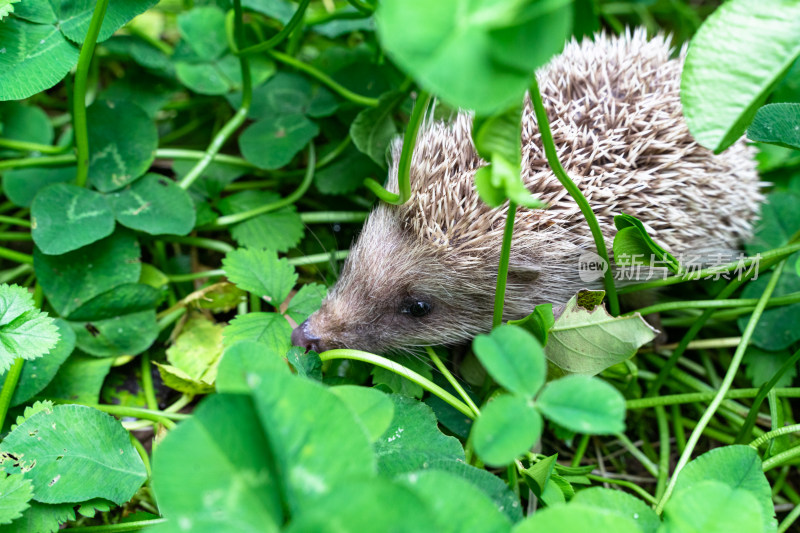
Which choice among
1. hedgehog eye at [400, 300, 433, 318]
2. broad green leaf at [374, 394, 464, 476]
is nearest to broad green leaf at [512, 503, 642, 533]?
broad green leaf at [374, 394, 464, 476]

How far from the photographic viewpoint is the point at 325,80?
6.81 ft

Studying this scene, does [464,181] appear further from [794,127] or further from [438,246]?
[794,127]

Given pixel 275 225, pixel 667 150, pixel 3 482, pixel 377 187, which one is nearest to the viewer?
pixel 3 482

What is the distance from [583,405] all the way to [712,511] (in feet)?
0.81

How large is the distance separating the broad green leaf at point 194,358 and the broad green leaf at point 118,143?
0.50 metres

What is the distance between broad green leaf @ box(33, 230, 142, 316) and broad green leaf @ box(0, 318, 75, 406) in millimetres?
158

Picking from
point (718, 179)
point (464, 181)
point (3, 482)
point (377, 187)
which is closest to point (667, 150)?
point (718, 179)

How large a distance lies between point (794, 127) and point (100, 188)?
1.90 metres

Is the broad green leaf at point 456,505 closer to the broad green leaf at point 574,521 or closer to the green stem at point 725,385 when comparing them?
the broad green leaf at point 574,521

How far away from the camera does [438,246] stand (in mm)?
1713

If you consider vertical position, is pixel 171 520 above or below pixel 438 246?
below

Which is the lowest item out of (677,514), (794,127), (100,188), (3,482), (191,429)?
(3,482)

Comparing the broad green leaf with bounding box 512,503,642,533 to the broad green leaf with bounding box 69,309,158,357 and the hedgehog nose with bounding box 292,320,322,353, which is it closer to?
the hedgehog nose with bounding box 292,320,322,353

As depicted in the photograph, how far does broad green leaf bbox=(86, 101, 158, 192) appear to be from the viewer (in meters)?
1.87
